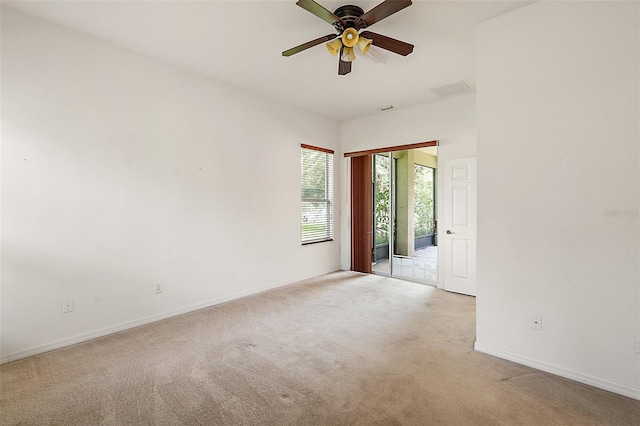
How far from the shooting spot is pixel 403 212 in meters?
6.25

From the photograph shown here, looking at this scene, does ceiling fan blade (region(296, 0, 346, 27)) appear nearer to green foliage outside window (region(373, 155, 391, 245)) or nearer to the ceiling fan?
the ceiling fan

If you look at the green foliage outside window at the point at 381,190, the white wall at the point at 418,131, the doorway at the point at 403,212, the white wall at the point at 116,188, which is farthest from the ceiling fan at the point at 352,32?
the green foliage outside window at the point at 381,190

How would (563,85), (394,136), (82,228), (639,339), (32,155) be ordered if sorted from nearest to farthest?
(639,339) < (563,85) < (32,155) < (82,228) < (394,136)

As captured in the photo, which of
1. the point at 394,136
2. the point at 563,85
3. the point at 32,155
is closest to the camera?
the point at 563,85

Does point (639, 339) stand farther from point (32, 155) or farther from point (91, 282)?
point (32, 155)

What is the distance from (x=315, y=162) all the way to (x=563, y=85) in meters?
3.74

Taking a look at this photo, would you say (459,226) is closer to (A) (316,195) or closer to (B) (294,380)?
(A) (316,195)

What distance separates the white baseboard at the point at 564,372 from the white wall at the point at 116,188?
121 inches

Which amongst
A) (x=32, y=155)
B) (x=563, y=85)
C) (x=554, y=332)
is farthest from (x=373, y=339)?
(x=32, y=155)

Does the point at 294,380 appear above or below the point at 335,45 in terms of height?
below

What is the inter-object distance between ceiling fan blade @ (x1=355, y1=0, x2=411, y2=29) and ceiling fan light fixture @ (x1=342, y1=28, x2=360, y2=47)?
0.20 ft

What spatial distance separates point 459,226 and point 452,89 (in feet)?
6.47

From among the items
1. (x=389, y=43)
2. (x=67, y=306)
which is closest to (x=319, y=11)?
(x=389, y=43)

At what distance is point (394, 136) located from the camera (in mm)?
5230
